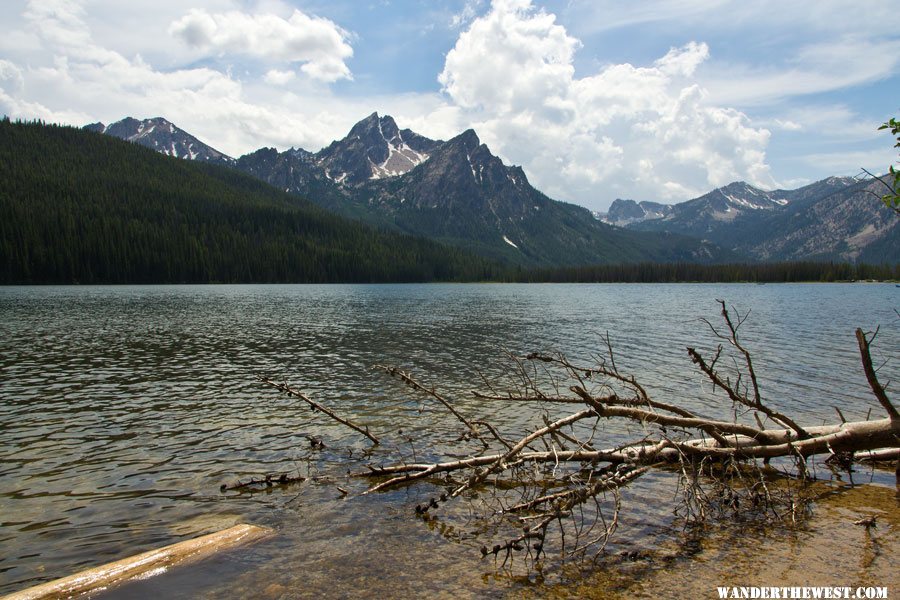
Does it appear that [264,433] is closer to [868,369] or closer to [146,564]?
[146,564]

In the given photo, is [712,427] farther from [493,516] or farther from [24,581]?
[24,581]

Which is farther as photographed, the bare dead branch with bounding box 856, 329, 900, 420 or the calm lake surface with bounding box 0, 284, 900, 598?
the bare dead branch with bounding box 856, 329, 900, 420

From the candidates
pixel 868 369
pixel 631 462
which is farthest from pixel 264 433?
pixel 868 369

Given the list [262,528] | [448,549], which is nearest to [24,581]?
[262,528]

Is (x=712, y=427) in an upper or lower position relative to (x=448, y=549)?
upper

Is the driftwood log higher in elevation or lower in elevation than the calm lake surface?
higher

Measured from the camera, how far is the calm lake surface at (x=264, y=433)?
28.5 ft

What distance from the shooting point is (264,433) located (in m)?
17.0

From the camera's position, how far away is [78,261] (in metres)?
162

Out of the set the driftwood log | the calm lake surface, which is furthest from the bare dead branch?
the calm lake surface

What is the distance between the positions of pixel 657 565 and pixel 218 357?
102 ft

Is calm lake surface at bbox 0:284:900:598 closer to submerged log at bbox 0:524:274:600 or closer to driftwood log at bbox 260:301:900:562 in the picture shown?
submerged log at bbox 0:524:274:600

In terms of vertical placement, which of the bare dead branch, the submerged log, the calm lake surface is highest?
the bare dead branch

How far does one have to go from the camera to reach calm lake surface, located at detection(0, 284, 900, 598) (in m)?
8.69
